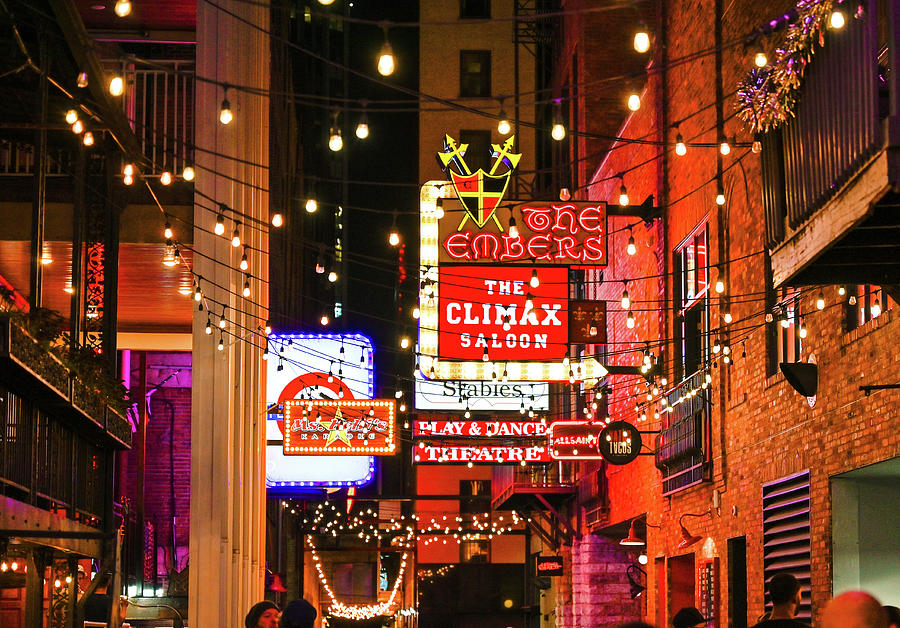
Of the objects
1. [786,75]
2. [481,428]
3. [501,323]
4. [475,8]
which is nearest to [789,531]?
[786,75]

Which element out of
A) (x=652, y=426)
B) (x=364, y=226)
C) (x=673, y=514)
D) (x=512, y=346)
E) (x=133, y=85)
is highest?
(x=364, y=226)

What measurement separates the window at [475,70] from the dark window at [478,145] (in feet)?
4.69

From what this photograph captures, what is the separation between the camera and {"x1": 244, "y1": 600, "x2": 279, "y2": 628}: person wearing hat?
23.1ft

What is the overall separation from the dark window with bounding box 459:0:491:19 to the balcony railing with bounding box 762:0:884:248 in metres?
30.0

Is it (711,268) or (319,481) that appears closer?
(711,268)

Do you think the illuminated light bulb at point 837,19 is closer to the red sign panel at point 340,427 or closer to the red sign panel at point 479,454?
the red sign panel at point 479,454

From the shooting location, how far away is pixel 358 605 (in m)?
45.2

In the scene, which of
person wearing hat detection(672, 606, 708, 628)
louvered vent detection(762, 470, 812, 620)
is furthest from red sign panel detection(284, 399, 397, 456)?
person wearing hat detection(672, 606, 708, 628)

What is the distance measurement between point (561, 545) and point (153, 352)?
1069 centimetres

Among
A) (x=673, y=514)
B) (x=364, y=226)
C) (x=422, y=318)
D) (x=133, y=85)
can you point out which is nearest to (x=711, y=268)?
(x=673, y=514)

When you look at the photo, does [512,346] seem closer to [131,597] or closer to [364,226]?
[131,597]

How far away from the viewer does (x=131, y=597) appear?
73.0ft

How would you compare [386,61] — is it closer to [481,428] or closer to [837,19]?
[837,19]

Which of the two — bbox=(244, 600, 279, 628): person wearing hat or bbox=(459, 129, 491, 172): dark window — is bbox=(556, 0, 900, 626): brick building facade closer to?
bbox=(244, 600, 279, 628): person wearing hat
